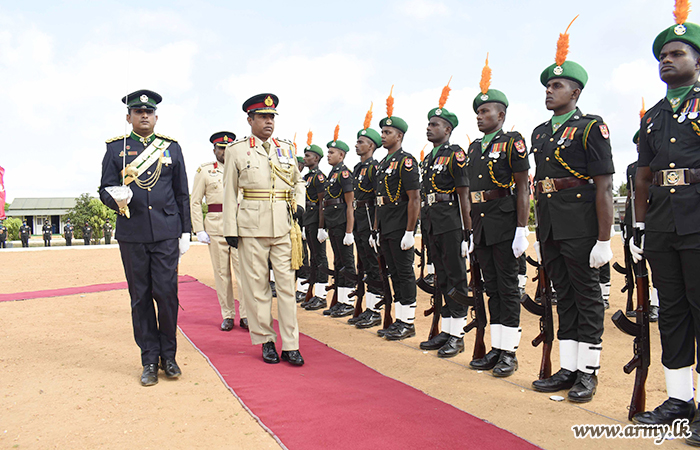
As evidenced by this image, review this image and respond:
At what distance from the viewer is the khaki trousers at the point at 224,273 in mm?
5977

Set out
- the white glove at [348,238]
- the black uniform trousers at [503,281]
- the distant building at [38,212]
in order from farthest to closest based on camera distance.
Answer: the distant building at [38,212]
the white glove at [348,238]
the black uniform trousers at [503,281]

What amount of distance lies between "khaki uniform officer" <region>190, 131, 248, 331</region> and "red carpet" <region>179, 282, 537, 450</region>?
105 cm

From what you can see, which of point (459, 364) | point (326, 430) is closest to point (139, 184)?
point (326, 430)

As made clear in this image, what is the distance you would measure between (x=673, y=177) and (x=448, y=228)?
219 cm

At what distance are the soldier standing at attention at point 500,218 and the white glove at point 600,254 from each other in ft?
2.01

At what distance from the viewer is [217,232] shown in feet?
19.9

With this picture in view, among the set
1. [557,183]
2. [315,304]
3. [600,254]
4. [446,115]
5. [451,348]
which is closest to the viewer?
[600,254]

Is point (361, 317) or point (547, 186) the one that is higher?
point (547, 186)

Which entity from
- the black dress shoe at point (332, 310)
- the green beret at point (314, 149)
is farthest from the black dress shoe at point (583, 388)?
the green beret at point (314, 149)

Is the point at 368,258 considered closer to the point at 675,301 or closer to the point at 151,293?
the point at 151,293

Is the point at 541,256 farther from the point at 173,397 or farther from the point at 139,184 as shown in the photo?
the point at 139,184

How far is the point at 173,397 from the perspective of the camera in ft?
11.6

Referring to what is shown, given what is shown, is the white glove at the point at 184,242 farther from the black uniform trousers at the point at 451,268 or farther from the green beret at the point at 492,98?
the green beret at the point at 492,98

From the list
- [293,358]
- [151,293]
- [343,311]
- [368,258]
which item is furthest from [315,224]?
[151,293]
